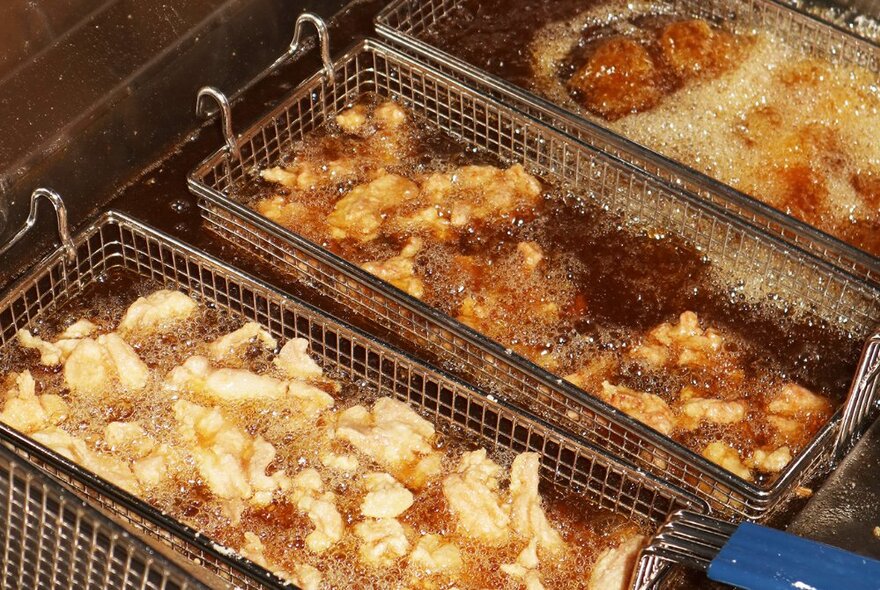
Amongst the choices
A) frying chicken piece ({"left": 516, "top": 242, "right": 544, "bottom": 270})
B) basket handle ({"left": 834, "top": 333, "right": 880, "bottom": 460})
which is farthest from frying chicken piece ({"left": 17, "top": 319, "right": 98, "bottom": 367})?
basket handle ({"left": 834, "top": 333, "right": 880, "bottom": 460})

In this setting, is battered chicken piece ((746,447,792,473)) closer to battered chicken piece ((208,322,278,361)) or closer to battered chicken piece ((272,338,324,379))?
battered chicken piece ((272,338,324,379))

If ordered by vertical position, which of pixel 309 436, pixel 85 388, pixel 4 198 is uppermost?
pixel 4 198

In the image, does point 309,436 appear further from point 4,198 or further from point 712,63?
point 712,63

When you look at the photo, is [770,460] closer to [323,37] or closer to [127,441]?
[127,441]

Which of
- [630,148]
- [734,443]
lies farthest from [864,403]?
[630,148]

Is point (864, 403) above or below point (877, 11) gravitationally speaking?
below

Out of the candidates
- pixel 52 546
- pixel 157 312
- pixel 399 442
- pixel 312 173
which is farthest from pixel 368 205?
pixel 52 546
